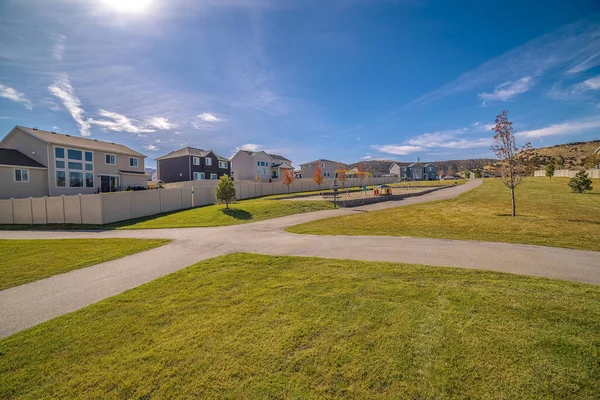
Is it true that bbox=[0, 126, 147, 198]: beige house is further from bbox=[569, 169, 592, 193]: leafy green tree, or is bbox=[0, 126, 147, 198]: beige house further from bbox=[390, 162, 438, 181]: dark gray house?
bbox=[390, 162, 438, 181]: dark gray house

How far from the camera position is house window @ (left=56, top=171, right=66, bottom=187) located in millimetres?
29328

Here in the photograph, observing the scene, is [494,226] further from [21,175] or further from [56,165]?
[21,175]

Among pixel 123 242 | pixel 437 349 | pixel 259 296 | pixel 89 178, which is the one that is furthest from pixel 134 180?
pixel 437 349

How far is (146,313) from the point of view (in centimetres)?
485

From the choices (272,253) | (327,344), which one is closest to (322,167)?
(272,253)

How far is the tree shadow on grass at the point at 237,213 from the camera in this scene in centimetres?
1962

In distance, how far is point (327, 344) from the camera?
3.57m

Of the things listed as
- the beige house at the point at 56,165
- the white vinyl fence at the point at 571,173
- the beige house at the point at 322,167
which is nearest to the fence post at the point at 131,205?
the beige house at the point at 56,165

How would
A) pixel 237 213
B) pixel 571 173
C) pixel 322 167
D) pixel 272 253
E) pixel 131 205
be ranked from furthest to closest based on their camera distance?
pixel 322 167 → pixel 571 173 → pixel 131 205 → pixel 237 213 → pixel 272 253

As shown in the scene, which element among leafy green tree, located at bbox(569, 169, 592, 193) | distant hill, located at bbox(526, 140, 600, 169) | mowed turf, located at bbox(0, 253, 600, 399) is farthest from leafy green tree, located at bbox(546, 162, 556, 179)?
mowed turf, located at bbox(0, 253, 600, 399)

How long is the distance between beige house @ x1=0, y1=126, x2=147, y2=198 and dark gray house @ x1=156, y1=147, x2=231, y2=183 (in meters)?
10.9

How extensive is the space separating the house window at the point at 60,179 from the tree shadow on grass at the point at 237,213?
74.4 feet

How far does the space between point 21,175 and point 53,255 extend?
26.4m

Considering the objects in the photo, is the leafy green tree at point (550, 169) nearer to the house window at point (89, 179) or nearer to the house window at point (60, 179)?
the house window at point (89, 179)
